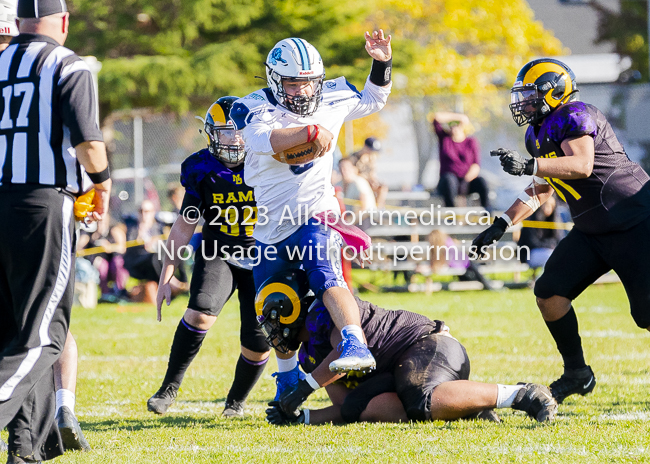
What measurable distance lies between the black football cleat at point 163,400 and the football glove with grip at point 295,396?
42.2 inches

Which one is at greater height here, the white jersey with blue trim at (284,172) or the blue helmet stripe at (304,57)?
the blue helmet stripe at (304,57)

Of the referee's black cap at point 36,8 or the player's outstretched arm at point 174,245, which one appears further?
the player's outstretched arm at point 174,245

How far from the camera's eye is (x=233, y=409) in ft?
15.3

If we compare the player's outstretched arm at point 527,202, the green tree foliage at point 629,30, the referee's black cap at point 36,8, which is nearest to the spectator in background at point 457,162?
the player's outstretched arm at point 527,202

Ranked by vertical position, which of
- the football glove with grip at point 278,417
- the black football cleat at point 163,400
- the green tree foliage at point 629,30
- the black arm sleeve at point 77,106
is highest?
the green tree foliage at point 629,30

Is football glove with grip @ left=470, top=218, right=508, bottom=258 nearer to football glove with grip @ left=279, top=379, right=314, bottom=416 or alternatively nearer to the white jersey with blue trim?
the white jersey with blue trim

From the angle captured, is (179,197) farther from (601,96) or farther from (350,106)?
(350,106)

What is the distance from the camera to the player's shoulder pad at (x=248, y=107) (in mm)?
4062

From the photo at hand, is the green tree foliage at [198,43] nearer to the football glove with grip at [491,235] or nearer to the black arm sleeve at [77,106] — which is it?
the football glove with grip at [491,235]

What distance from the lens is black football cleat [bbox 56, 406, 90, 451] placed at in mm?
3568

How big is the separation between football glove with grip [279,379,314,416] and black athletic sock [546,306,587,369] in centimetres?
154

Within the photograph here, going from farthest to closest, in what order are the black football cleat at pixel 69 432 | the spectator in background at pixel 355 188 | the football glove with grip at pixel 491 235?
the spectator in background at pixel 355 188 < the football glove with grip at pixel 491 235 < the black football cleat at pixel 69 432

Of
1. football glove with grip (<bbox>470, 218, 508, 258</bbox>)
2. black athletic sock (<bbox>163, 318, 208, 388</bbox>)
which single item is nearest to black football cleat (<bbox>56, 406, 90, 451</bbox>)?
A: black athletic sock (<bbox>163, 318, 208, 388</bbox>)

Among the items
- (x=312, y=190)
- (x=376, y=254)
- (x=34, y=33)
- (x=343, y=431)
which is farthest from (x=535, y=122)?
(x=376, y=254)
